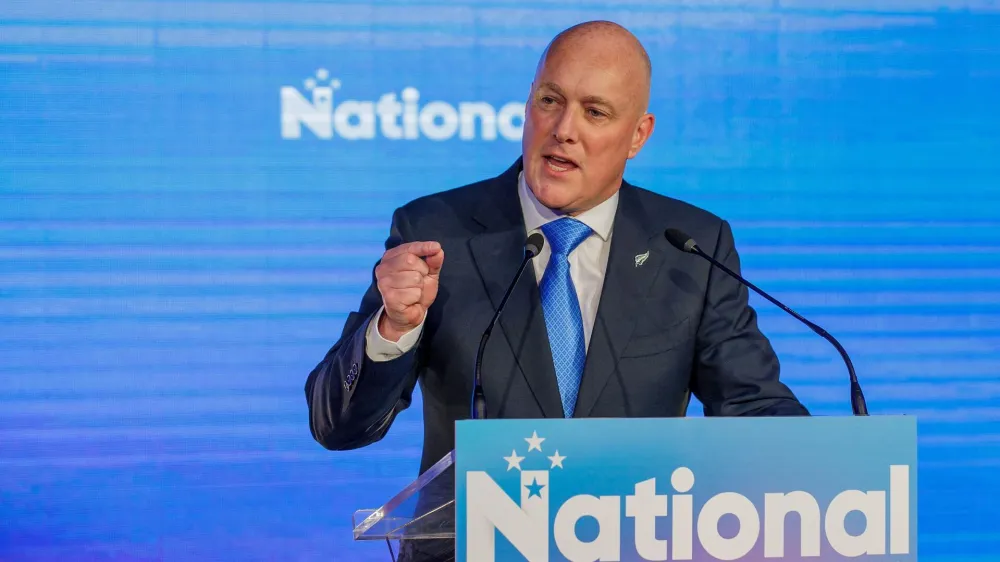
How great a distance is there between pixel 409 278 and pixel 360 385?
0.91 feet

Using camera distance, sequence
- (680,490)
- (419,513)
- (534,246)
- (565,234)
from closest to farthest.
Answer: (680,490) → (419,513) → (534,246) → (565,234)

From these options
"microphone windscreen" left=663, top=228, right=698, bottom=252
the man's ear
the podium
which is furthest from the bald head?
the podium

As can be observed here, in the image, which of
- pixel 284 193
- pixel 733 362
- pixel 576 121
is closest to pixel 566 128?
pixel 576 121

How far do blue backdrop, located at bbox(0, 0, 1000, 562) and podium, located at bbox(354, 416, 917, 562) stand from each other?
5.62 feet

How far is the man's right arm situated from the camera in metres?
1.78

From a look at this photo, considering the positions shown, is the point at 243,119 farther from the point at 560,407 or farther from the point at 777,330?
the point at 777,330

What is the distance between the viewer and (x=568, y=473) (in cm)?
140

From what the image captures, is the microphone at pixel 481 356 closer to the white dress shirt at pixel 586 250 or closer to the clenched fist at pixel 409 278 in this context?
the clenched fist at pixel 409 278

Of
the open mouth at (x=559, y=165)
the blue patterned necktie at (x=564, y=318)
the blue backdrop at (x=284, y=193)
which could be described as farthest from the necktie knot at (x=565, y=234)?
the blue backdrop at (x=284, y=193)

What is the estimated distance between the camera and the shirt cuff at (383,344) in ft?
5.80

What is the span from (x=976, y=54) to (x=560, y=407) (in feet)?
7.24

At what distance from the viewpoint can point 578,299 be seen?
2.09 m

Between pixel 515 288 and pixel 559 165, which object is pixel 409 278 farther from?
pixel 559 165

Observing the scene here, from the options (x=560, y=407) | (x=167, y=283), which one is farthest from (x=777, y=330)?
(x=167, y=283)
